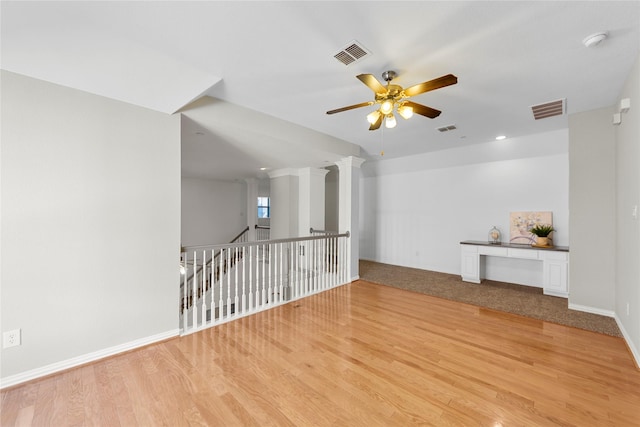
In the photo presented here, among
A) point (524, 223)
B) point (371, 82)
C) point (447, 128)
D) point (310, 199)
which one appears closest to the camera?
point (371, 82)

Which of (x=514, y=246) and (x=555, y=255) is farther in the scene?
(x=514, y=246)

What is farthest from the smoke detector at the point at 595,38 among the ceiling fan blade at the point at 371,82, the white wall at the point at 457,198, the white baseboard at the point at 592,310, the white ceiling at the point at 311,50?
the white baseboard at the point at 592,310

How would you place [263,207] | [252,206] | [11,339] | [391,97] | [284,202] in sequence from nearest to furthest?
[11,339], [391,97], [284,202], [252,206], [263,207]

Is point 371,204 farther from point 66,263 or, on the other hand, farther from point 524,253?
point 66,263

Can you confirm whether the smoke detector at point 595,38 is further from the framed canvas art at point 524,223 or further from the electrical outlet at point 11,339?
the electrical outlet at point 11,339

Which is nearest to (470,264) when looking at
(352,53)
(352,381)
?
(352,381)

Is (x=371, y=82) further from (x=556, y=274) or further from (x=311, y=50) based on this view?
(x=556, y=274)

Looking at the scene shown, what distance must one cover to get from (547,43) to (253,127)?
2986 mm

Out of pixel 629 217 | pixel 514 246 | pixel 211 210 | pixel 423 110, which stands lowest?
pixel 514 246

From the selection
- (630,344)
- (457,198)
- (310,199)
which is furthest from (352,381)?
(457,198)

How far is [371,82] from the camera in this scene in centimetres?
213

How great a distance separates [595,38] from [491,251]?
11.9 ft

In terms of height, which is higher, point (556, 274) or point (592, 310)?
point (556, 274)

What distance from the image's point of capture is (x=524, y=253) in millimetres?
4473
